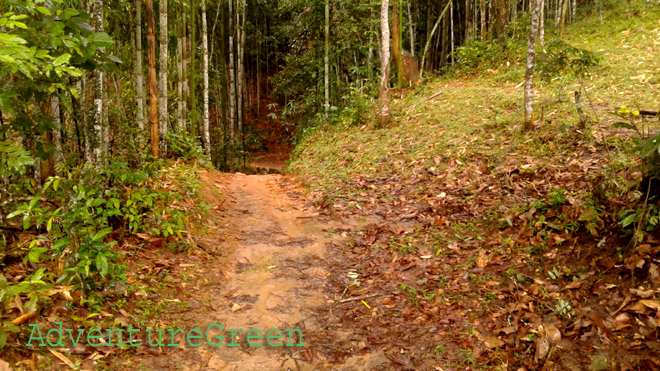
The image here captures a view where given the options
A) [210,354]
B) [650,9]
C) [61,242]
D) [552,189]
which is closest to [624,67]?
[650,9]

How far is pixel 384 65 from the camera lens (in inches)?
382

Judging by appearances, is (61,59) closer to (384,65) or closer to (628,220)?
(628,220)

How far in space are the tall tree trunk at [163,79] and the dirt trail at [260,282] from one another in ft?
4.97

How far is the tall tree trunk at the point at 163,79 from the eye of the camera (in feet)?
24.4

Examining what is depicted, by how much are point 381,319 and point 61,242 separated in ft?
9.19

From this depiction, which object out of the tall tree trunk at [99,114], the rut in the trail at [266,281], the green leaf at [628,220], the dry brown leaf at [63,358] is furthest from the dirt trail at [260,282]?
the green leaf at [628,220]

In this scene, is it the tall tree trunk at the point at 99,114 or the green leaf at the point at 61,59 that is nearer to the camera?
the green leaf at the point at 61,59

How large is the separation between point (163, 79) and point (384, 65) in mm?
4991

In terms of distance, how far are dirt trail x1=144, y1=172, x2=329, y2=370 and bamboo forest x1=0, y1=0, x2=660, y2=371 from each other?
0.09 ft

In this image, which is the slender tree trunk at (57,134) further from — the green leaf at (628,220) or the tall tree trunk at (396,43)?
the tall tree trunk at (396,43)


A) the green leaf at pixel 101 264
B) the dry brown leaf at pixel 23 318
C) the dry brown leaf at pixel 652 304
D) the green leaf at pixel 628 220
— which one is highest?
the green leaf at pixel 628 220

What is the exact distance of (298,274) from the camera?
4773 mm

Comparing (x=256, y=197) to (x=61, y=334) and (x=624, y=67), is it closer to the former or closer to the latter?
(x=61, y=334)

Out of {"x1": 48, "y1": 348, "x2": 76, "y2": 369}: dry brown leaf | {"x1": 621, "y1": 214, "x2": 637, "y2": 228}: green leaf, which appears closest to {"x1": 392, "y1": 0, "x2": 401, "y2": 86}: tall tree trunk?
{"x1": 621, "y1": 214, "x2": 637, "y2": 228}: green leaf
